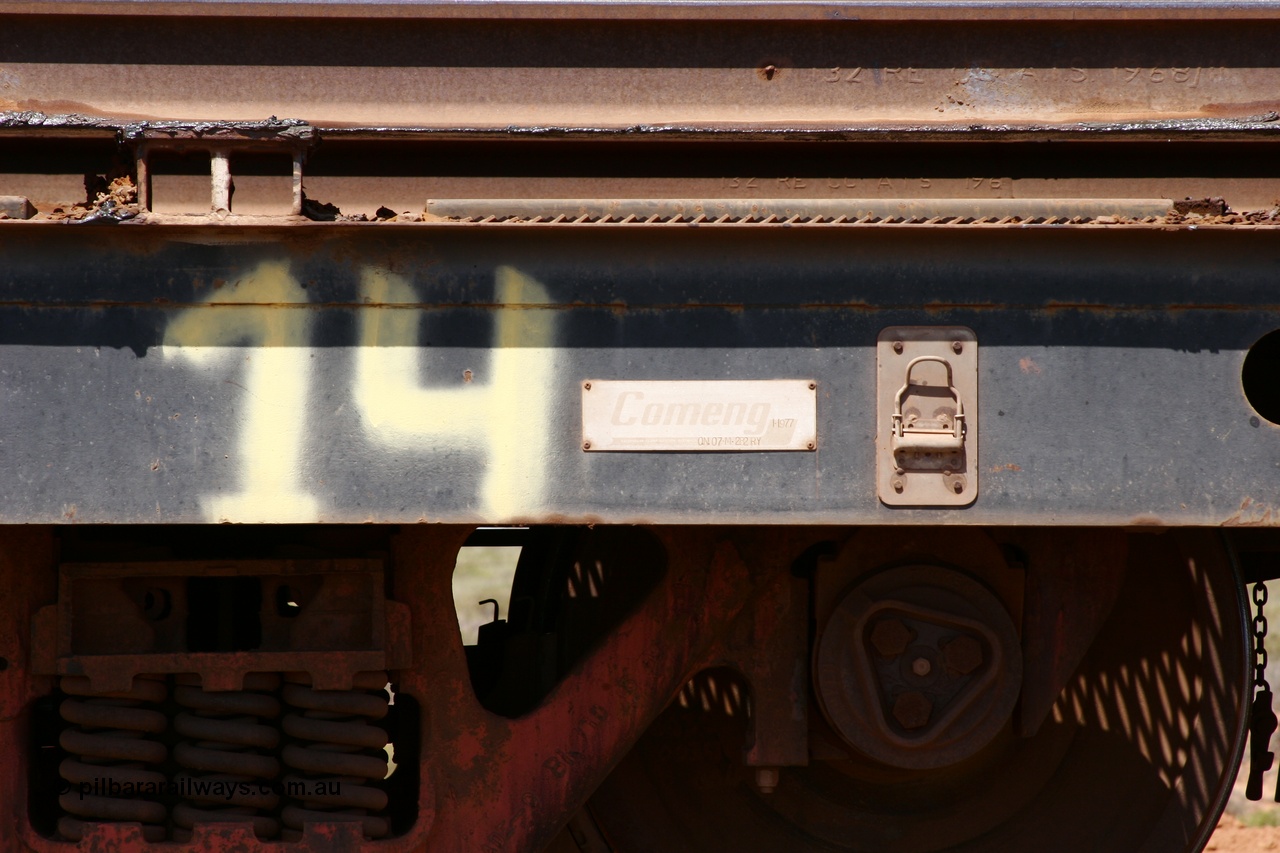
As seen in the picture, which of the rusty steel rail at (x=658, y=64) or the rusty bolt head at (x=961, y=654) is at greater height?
the rusty steel rail at (x=658, y=64)

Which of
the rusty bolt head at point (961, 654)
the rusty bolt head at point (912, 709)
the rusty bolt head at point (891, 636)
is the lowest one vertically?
the rusty bolt head at point (912, 709)

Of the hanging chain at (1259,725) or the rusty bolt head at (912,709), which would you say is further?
the hanging chain at (1259,725)

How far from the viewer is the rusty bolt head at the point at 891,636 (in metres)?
2.42

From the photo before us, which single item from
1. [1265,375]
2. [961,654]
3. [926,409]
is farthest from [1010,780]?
[926,409]

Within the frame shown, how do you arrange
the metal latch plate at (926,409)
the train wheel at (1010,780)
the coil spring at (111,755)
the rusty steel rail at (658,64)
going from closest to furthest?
the metal latch plate at (926,409)
the rusty steel rail at (658,64)
the coil spring at (111,755)
the train wheel at (1010,780)

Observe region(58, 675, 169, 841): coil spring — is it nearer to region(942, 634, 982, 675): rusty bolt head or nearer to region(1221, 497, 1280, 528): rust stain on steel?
region(942, 634, 982, 675): rusty bolt head

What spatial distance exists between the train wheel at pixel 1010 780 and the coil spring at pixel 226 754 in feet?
2.39

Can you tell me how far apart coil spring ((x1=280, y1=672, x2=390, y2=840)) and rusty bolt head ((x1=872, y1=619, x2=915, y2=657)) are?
3.19 feet

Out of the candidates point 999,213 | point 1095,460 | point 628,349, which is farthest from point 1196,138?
point 628,349

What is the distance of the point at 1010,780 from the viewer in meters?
2.90

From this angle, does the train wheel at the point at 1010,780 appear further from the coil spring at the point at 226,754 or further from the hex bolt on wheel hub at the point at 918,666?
Result: the coil spring at the point at 226,754

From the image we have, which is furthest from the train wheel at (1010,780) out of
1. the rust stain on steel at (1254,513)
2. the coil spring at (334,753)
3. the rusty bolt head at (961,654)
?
the rust stain on steel at (1254,513)

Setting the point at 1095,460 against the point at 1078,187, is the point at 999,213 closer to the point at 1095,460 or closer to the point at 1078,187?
the point at 1078,187

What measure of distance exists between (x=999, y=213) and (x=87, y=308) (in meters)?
1.44
